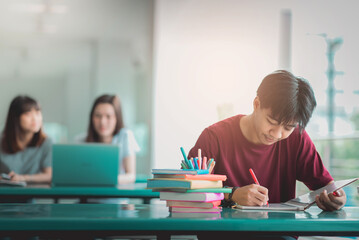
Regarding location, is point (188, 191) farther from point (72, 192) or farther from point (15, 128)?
point (15, 128)

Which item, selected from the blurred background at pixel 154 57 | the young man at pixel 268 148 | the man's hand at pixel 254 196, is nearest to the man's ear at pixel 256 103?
the young man at pixel 268 148

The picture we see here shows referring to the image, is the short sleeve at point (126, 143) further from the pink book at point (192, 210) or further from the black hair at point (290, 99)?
the pink book at point (192, 210)

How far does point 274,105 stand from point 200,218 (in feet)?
2.10

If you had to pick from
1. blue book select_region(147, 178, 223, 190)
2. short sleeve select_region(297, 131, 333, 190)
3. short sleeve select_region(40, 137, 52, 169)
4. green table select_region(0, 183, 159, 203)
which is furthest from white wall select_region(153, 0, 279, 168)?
blue book select_region(147, 178, 223, 190)

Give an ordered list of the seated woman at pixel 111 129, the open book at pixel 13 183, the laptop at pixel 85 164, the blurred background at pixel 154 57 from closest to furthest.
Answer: the laptop at pixel 85 164
the open book at pixel 13 183
the seated woman at pixel 111 129
the blurred background at pixel 154 57

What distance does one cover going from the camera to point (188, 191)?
53.3 inches

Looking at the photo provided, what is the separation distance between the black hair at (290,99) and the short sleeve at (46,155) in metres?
2.03

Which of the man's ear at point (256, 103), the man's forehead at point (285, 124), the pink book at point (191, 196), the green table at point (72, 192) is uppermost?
the man's ear at point (256, 103)

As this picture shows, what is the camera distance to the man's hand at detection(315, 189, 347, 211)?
153cm

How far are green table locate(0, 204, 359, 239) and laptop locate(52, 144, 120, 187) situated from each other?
1.14 m

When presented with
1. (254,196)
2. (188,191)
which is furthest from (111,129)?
(188,191)

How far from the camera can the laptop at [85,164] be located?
8.14ft

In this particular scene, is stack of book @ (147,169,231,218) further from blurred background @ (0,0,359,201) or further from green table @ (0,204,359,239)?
blurred background @ (0,0,359,201)

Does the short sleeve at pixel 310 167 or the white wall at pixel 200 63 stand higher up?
the white wall at pixel 200 63
